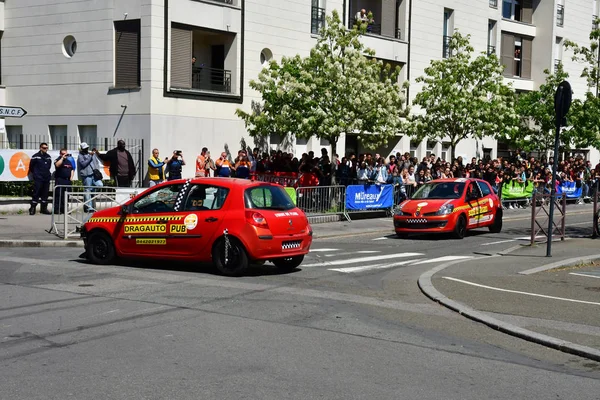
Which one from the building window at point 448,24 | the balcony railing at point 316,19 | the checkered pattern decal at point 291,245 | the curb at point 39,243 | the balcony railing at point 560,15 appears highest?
the balcony railing at point 560,15

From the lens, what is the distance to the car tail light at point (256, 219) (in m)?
12.9

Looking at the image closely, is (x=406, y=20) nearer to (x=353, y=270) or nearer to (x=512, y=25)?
(x=512, y=25)

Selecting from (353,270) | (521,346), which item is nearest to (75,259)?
(353,270)

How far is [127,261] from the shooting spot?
1470 cm

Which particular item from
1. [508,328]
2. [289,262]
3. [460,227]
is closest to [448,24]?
[460,227]

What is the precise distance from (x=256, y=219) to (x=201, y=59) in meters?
17.8

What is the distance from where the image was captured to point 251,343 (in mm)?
8258

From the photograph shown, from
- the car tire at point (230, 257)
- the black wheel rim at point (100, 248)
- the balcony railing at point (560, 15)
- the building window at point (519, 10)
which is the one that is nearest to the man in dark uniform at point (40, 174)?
the black wheel rim at point (100, 248)

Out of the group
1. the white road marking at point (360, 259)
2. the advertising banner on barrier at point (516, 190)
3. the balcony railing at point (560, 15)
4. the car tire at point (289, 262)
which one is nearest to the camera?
the car tire at point (289, 262)

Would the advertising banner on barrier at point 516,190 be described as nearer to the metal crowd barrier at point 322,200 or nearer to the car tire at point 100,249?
the metal crowd barrier at point 322,200

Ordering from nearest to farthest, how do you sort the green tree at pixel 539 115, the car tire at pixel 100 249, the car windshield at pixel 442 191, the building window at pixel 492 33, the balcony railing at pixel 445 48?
the car tire at pixel 100 249, the car windshield at pixel 442 191, the balcony railing at pixel 445 48, the green tree at pixel 539 115, the building window at pixel 492 33

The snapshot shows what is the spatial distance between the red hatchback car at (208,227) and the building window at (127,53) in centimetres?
1352

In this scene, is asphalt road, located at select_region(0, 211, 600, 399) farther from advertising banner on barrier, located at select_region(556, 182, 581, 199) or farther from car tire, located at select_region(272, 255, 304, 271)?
advertising banner on barrier, located at select_region(556, 182, 581, 199)

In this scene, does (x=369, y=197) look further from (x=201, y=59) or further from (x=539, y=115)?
(x=539, y=115)
